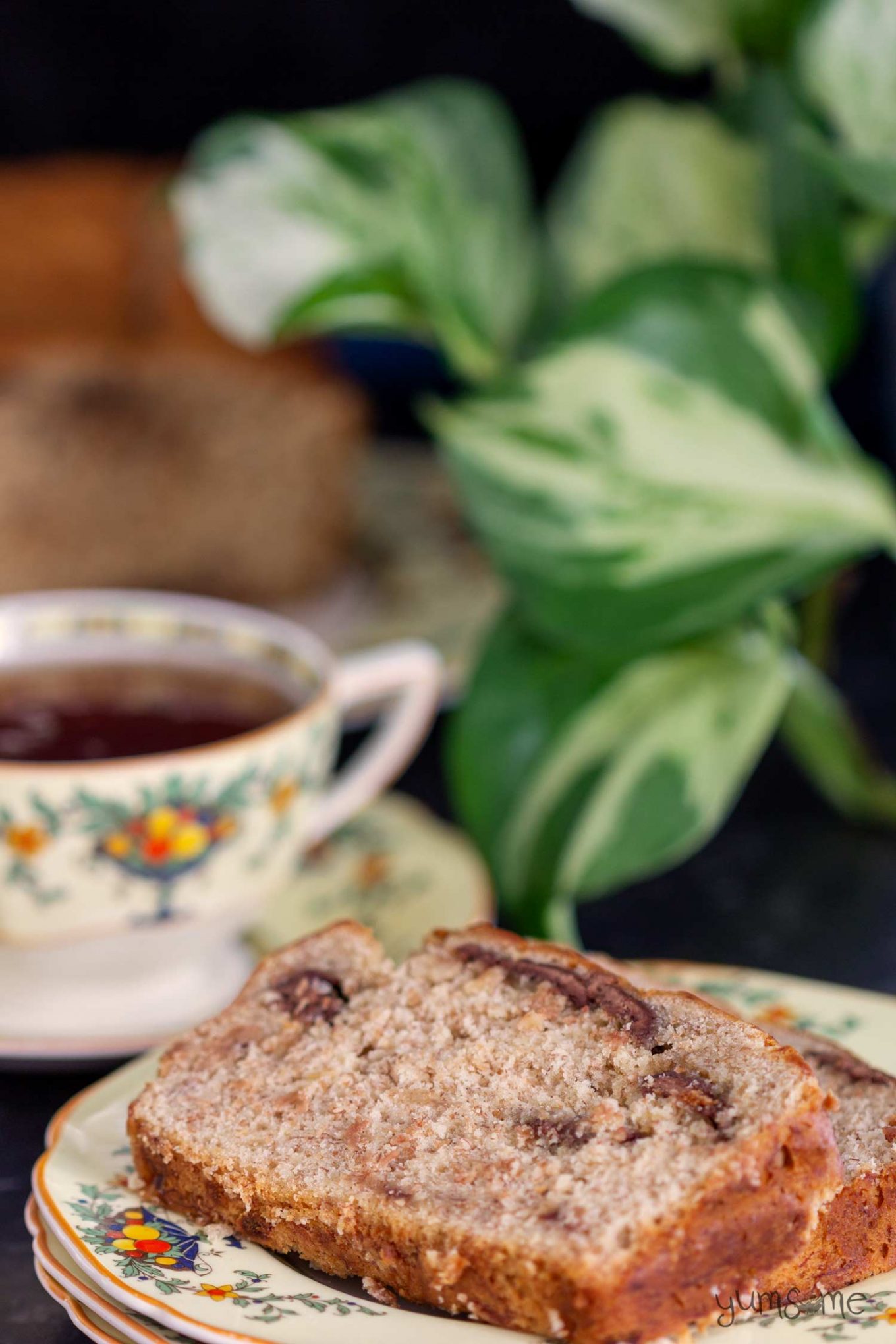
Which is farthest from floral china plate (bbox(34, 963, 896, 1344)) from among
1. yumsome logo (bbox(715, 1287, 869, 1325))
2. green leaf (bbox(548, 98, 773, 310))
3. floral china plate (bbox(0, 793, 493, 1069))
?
green leaf (bbox(548, 98, 773, 310))

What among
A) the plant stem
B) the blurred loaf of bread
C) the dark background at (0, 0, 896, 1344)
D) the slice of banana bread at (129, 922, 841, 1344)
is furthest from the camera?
the dark background at (0, 0, 896, 1344)

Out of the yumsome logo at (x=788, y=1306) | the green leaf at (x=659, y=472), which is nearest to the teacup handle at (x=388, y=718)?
the green leaf at (x=659, y=472)

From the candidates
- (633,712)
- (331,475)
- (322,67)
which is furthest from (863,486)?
(322,67)

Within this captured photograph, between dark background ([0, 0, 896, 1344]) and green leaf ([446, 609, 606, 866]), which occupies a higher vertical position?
dark background ([0, 0, 896, 1344])

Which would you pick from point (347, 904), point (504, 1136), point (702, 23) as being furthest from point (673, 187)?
point (504, 1136)

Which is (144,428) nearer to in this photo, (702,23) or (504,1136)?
(702,23)

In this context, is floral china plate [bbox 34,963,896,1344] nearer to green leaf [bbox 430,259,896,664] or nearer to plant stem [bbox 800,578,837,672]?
green leaf [bbox 430,259,896,664]

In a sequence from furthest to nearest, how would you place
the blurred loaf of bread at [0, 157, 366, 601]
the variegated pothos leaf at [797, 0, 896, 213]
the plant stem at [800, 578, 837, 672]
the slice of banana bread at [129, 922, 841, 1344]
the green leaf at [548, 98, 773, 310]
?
the blurred loaf of bread at [0, 157, 366, 601], the plant stem at [800, 578, 837, 672], the green leaf at [548, 98, 773, 310], the variegated pothos leaf at [797, 0, 896, 213], the slice of banana bread at [129, 922, 841, 1344]
